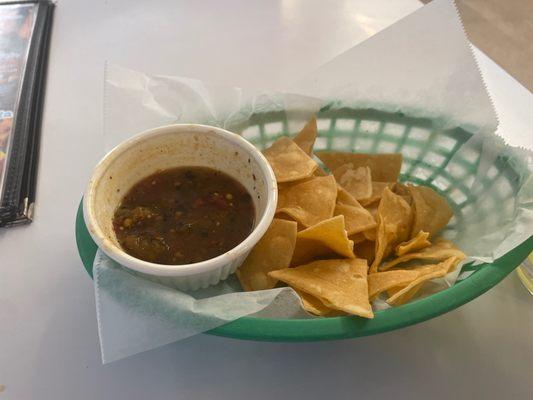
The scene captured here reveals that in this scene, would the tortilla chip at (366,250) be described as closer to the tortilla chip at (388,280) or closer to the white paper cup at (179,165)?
the tortilla chip at (388,280)

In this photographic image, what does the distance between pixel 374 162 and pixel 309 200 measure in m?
0.21

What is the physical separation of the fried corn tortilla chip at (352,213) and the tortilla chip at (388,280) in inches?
4.7

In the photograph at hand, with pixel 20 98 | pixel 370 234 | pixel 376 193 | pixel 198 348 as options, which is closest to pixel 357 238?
pixel 370 234

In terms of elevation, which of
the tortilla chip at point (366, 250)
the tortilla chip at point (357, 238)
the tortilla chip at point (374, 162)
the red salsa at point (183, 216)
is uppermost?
the tortilla chip at point (374, 162)

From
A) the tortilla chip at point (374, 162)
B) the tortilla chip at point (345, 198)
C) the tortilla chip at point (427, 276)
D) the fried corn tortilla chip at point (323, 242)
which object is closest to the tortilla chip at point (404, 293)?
the tortilla chip at point (427, 276)

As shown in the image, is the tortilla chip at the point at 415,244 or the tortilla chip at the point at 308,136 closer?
the tortilla chip at the point at 415,244

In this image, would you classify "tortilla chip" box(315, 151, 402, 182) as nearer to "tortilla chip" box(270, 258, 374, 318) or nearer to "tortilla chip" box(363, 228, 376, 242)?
"tortilla chip" box(363, 228, 376, 242)

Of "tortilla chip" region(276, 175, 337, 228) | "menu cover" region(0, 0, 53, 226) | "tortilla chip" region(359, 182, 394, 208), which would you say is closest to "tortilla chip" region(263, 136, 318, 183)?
"tortilla chip" region(276, 175, 337, 228)

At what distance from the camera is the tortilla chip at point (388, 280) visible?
2.95ft

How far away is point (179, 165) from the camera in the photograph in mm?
1074

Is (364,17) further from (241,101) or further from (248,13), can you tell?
(241,101)

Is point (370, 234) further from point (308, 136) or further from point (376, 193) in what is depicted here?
point (308, 136)

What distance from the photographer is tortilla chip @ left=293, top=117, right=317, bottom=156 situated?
1.17m

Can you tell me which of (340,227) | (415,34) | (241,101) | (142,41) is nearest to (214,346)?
(340,227)
